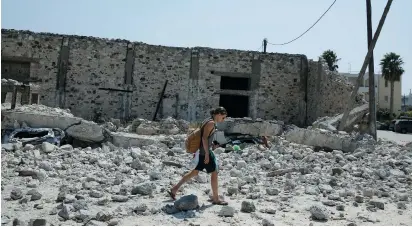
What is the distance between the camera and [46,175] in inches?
249

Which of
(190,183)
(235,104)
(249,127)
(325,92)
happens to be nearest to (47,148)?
(190,183)

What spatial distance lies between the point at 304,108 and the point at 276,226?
1395 centimetres

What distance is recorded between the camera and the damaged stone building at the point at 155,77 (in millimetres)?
16109

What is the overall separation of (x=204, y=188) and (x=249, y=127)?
6102 millimetres

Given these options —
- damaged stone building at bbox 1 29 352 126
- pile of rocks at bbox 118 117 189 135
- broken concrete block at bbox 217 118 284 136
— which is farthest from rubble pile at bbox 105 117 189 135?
damaged stone building at bbox 1 29 352 126

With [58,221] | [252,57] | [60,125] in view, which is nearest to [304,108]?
[252,57]

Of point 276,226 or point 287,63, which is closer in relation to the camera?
point 276,226

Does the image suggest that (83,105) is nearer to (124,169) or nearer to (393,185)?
(124,169)

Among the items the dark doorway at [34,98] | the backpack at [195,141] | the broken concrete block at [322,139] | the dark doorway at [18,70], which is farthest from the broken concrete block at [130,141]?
the dark doorway at [18,70]

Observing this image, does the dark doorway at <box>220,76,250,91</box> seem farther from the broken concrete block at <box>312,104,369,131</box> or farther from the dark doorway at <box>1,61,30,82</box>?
the dark doorway at <box>1,61,30,82</box>

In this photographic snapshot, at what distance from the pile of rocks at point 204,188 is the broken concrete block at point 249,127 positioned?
8.90 feet

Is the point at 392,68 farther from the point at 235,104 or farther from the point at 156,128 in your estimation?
the point at 156,128

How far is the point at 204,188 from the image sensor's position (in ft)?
19.5

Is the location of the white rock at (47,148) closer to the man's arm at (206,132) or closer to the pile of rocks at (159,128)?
the pile of rocks at (159,128)
